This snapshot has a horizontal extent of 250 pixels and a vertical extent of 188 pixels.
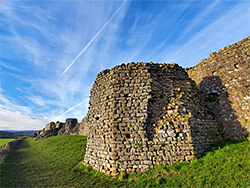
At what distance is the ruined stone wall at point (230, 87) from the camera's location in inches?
336

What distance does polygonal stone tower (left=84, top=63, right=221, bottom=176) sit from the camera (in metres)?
7.04

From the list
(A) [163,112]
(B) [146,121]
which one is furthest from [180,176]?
(A) [163,112]

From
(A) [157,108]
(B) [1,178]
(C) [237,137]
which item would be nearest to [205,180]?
(A) [157,108]

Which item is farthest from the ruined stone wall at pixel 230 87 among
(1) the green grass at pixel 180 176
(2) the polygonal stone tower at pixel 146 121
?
(1) the green grass at pixel 180 176

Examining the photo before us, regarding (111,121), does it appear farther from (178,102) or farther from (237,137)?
(237,137)

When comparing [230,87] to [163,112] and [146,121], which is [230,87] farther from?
[146,121]

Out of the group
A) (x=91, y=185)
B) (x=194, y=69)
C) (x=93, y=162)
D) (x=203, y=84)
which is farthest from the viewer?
(x=194, y=69)

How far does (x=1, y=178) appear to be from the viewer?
8.78 metres

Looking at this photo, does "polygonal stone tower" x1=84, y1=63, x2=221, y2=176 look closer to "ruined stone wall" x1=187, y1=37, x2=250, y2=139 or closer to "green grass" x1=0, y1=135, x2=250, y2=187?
"green grass" x1=0, y1=135, x2=250, y2=187

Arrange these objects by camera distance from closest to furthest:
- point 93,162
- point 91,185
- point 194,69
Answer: point 91,185 → point 93,162 → point 194,69

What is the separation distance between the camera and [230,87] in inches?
368

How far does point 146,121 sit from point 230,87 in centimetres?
679

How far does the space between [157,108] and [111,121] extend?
2947 mm

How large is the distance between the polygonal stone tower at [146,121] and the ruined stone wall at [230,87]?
3.47ft
